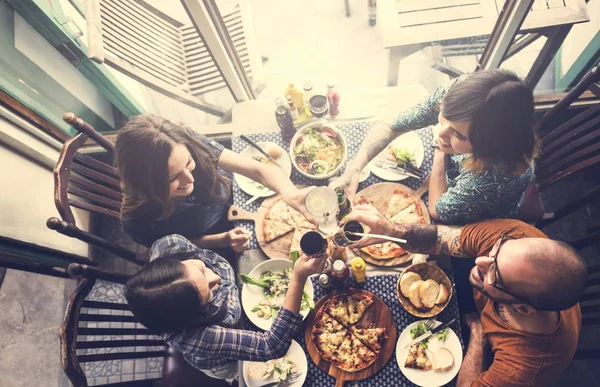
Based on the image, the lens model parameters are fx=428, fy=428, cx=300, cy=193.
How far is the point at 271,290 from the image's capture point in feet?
7.63

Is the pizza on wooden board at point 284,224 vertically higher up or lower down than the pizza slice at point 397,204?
lower down

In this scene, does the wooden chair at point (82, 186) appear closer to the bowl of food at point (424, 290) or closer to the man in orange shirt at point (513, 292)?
the man in orange shirt at point (513, 292)

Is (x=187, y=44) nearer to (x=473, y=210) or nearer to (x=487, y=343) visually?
(x=473, y=210)

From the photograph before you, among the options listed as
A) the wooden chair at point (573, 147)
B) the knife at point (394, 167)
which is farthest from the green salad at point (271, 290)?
the wooden chair at point (573, 147)

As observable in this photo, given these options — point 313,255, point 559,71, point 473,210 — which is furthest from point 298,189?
point 559,71

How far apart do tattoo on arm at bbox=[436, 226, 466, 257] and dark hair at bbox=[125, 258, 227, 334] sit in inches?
48.1

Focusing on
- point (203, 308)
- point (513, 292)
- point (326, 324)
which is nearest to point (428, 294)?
point (513, 292)

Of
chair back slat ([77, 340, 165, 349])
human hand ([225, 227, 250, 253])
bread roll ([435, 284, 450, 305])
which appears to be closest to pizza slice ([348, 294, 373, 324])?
bread roll ([435, 284, 450, 305])

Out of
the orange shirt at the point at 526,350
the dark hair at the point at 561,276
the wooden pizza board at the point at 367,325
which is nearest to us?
the dark hair at the point at 561,276

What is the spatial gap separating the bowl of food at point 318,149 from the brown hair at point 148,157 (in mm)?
594

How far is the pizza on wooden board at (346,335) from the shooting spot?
214 centimetres

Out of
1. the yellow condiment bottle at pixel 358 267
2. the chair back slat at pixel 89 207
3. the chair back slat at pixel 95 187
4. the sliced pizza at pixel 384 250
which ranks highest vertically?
the chair back slat at pixel 95 187

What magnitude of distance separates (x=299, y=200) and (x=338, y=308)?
61 centimetres

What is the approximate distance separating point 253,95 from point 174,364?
1.97 meters
